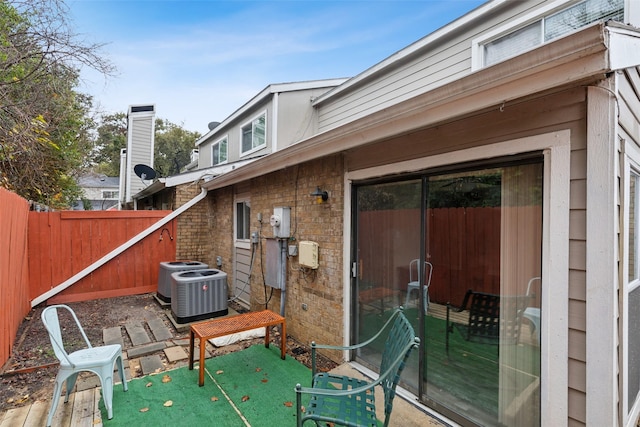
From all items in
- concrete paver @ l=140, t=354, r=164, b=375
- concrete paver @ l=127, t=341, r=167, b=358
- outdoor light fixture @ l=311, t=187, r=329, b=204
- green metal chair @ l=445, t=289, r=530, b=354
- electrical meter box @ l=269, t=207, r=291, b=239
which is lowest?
concrete paver @ l=140, t=354, r=164, b=375

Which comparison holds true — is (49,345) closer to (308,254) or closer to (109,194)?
(308,254)

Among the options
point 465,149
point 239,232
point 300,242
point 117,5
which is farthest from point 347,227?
point 117,5

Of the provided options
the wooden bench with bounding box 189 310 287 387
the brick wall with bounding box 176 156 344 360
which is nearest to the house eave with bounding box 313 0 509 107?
the brick wall with bounding box 176 156 344 360

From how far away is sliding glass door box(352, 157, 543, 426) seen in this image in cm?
210

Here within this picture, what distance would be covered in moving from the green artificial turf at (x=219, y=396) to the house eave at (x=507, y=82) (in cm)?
253

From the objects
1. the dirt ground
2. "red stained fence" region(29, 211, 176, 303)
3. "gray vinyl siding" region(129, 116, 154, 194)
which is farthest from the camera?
"gray vinyl siding" region(129, 116, 154, 194)

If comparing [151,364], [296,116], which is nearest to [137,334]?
[151,364]

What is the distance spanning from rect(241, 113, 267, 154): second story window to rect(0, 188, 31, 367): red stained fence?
4822 millimetres

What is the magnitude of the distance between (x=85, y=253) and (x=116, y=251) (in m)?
0.54

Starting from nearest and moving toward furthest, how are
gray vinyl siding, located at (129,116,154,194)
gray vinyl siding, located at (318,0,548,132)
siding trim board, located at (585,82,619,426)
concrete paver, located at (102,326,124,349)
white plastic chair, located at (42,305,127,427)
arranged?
siding trim board, located at (585,82,619,426) → white plastic chair, located at (42,305,127,427) → concrete paver, located at (102,326,124,349) → gray vinyl siding, located at (318,0,548,132) → gray vinyl siding, located at (129,116,154,194)

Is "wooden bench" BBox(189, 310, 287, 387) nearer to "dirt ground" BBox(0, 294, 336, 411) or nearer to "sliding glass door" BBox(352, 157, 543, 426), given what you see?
"dirt ground" BBox(0, 294, 336, 411)

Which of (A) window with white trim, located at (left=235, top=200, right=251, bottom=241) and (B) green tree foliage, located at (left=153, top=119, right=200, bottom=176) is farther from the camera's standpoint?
Answer: (B) green tree foliage, located at (left=153, top=119, right=200, bottom=176)

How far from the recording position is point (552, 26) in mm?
4227

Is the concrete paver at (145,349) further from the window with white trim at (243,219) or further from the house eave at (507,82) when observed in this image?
the house eave at (507,82)
